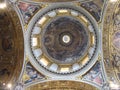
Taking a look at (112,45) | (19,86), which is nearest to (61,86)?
(19,86)

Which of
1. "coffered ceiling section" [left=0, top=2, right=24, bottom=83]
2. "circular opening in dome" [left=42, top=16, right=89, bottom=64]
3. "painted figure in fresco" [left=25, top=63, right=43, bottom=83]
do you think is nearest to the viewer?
"coffered ceiling section" [left=0, top=2, right=24, bottom=83]

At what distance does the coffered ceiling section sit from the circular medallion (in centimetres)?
98

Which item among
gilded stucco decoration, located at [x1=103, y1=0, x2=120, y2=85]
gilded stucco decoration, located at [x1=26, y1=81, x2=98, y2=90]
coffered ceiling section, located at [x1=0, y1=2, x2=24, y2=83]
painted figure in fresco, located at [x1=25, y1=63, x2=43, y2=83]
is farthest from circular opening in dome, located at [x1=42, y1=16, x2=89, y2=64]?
gilded stucco decoration, located at [x1=103, y1=0, x2=120, y2=85]

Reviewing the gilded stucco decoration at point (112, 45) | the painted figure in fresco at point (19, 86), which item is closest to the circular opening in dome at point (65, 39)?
the gilded stucco decoration at point (112, 45)

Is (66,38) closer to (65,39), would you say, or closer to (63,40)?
(65,39)

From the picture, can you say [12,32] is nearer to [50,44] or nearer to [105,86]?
[50,44]

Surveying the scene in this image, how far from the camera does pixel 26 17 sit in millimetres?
21000

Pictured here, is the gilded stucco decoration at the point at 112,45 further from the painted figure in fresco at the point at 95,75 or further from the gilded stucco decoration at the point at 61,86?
the gilded stucco decoration at the point at 61,86

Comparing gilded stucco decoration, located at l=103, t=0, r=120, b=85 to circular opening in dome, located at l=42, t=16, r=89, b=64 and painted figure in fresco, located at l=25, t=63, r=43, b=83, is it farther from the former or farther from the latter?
painted figure in fresco, located at l=25, t=63, r=43, b=83

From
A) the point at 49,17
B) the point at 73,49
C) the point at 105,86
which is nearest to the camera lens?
the point at 105,86

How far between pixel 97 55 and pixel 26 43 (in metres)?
5.66

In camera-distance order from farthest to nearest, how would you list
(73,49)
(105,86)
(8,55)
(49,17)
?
(73,49), (49,17), (8,55), (105,86)

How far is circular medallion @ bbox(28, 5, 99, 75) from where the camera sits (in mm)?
21406

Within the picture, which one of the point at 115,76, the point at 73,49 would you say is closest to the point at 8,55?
the point at 73,49
